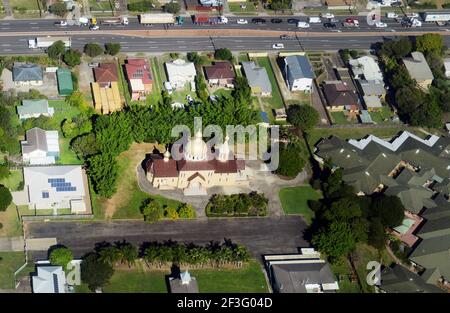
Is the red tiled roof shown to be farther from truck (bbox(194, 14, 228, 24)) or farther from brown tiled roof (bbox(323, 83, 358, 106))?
brown tiled roof (bbox(323, 83, 358, 106))

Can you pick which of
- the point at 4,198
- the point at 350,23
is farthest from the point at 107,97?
the point at 350,23

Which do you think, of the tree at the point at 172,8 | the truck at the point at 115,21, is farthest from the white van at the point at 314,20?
the truck at the point at 115,21

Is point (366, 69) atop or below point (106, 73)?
below

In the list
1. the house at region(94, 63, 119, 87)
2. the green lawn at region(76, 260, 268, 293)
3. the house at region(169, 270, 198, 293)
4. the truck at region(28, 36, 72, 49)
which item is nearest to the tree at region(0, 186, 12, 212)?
the green lawn at region(76, 260, 268, 293)

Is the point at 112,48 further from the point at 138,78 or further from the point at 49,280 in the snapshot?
the point at 49,280

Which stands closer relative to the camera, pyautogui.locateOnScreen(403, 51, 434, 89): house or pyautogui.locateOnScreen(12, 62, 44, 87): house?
pyautogui.locateOnScreen(12, 62, 44, 87): house
